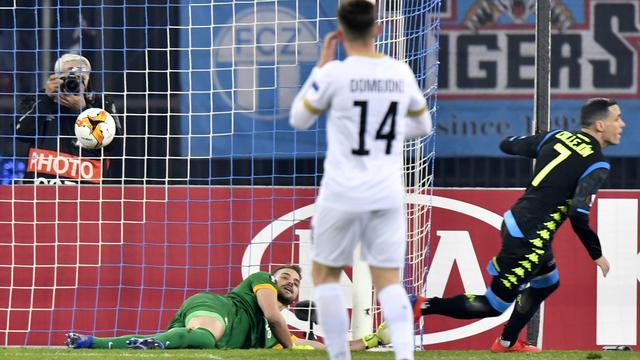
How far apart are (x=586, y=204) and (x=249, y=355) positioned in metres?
2.13

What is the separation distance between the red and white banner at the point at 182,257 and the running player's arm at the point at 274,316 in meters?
1.01

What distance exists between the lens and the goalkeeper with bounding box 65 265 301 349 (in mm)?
8812

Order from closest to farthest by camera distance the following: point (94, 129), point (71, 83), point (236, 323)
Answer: point (236, 323)
point (94, 129)
point (71, 83)

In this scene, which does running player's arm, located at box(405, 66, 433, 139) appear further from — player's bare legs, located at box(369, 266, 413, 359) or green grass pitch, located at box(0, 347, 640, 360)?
green grass pitch, located at box(0, 347, 640, 360)

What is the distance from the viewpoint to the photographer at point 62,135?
1039cm

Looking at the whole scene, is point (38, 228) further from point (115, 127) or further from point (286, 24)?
point (286, 24)

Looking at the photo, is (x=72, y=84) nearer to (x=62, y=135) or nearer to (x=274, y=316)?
(x=62, y=135)

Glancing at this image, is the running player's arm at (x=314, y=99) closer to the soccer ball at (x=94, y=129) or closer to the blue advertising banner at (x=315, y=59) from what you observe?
the soccer ball at (x=94, y=129)

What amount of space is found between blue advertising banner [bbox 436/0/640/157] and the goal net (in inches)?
16.6

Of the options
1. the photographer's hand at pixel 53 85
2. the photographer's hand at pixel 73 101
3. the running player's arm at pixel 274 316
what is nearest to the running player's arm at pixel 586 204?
the running player's arm at pixel 274 316

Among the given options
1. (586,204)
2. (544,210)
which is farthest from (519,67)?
(586,204)

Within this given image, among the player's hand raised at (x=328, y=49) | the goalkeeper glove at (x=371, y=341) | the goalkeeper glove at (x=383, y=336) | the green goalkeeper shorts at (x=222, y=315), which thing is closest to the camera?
the player's hand raised at (x=328, y=49)

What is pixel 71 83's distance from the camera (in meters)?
10.4

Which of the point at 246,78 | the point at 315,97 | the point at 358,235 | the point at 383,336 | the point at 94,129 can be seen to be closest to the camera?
the point at 315,97
